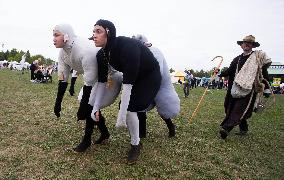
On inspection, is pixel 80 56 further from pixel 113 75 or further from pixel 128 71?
pixel 128 71

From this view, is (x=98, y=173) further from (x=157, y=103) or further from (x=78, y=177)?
(x=157, y=103)

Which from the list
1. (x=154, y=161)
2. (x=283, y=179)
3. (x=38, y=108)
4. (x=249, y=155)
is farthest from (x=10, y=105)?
(x=283, y=179)

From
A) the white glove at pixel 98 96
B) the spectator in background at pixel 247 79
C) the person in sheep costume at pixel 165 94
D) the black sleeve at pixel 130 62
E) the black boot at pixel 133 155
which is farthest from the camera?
the spectator in background at pixel 247 79

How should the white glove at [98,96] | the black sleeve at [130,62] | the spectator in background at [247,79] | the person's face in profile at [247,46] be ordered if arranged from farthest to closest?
the person's face in profile at [247,46] < the spectator in background at [247,79] < the white glove at [98,96] < the black sleeve at [130,62]

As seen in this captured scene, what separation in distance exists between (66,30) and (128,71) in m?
1.12

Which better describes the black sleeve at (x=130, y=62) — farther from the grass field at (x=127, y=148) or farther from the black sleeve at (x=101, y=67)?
the grass field at (x=127, y=148)

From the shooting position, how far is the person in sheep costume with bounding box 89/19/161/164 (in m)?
4.44

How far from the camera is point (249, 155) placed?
5758 mm

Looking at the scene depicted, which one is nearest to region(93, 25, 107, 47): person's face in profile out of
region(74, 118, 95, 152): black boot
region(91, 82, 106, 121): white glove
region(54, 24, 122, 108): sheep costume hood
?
region(54, 24, 122, 108): sheep costume hood

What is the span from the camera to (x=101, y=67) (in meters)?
4.86

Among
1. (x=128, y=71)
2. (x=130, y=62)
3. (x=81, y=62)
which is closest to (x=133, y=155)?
(x=128, y=71)

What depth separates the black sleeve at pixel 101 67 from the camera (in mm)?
4762

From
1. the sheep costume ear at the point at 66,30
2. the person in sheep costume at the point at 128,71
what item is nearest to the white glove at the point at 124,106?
the person in sheep costume at the point at 128,71

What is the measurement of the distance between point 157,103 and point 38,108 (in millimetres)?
4525
